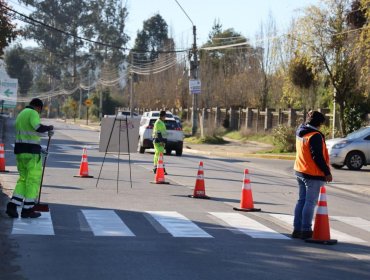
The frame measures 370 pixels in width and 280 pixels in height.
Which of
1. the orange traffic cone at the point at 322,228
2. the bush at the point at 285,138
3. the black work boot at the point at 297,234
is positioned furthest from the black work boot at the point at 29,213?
the bush at the point at 285,138

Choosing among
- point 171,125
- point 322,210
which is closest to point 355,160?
point 171,125

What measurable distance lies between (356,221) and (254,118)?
38630mm

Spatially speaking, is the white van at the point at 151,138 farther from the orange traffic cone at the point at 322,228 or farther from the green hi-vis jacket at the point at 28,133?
the orange traffic cone at the point at 322,228

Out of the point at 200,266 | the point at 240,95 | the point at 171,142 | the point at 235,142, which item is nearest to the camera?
the point at 200,266

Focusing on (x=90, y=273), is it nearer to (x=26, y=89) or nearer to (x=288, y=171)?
(x=288, y=171)

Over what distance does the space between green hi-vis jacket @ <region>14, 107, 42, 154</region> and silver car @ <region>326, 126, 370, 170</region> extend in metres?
17.4

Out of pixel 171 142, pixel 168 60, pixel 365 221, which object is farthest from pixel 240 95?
pixel 365 221

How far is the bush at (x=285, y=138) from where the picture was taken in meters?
36.9

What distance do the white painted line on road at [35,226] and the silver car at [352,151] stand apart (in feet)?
55.8

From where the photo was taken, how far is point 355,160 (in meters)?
27.6

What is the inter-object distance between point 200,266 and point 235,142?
3964 cm

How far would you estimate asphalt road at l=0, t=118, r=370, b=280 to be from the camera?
28.1ft

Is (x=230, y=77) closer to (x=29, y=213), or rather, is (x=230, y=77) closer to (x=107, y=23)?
(x=107, y=23)

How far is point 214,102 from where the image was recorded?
64.0 m
